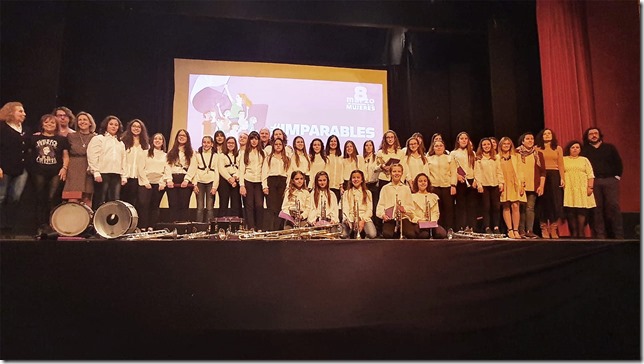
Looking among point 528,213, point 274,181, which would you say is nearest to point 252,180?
point 274,181

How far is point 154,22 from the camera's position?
8.62m

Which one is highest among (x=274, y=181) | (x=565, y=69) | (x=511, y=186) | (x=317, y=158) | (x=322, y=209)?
(x=565, y=69)

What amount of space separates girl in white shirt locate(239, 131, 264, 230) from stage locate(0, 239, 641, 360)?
2905 mm

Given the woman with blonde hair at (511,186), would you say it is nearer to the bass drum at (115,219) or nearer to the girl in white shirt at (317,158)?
the girl in white shirt at (317,158)

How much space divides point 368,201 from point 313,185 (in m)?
0.77

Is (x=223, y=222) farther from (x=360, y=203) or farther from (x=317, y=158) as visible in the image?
(x=360, y=203)

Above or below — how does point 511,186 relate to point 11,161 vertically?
below

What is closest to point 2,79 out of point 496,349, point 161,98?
point 161,98

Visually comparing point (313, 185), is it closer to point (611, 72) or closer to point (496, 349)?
point (496, 349)

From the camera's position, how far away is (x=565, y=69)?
8227 millimetres

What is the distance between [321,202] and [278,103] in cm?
281

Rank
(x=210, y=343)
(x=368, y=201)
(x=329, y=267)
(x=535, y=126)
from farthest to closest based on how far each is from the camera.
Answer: (x=535, y=126) < (x=368, y=201) < (x=329, y=267) < (x=210, y=343)

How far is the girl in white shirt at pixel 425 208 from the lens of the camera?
248 inches

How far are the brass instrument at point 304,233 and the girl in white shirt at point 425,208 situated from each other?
54.2 inches
